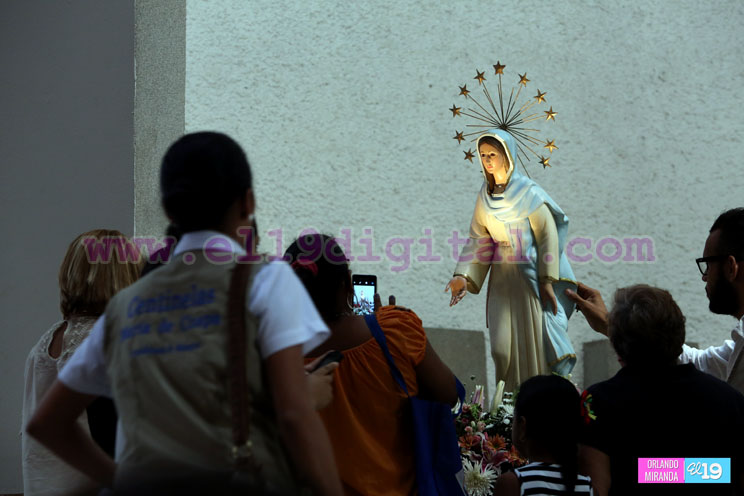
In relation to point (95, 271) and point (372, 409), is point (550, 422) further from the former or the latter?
point (95, 271)

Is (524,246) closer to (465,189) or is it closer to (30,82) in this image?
(465,189)

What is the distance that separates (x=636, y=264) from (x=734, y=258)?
558 cm

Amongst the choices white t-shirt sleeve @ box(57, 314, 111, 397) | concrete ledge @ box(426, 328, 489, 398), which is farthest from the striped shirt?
concrete ledge @ box(426, 328, 489, 398)

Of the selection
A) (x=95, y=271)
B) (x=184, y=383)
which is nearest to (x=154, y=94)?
(x=95, y=271)

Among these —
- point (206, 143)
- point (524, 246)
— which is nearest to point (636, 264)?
point (524, 246)

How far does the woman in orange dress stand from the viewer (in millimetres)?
1998

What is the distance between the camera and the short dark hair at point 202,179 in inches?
50.9

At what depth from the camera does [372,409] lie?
202cm

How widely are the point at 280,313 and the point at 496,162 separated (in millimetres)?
4110

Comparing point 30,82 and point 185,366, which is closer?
point 185,366

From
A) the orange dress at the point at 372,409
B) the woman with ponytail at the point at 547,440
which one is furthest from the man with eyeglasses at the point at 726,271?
the orange dress at the point at 372,409

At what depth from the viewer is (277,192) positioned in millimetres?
7066

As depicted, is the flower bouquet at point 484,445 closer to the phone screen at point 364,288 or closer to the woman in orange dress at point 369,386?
the woman in orange dress at point 369,386

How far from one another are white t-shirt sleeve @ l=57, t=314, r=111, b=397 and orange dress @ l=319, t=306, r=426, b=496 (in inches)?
29.6
